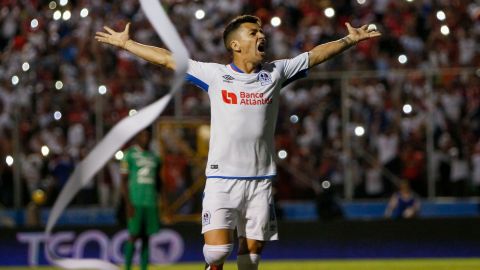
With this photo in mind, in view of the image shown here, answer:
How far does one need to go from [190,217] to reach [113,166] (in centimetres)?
154

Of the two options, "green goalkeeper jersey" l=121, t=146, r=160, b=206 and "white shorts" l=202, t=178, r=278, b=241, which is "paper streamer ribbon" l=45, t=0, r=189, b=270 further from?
"green goalkeeper jersey" l=121, t=146, r=160, b=206

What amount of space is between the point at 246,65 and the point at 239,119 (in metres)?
0.44

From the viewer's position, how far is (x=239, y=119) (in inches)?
328

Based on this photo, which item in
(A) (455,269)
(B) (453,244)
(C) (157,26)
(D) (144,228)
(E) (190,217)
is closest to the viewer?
(C) (157,26)

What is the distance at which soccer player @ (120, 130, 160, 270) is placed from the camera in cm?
1452

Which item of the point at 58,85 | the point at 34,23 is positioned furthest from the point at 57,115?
the point at 34,23

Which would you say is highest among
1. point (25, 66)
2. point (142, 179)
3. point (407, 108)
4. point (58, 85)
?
point (25, 66)

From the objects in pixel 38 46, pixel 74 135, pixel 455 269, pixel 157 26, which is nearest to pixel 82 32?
pixel 38 46

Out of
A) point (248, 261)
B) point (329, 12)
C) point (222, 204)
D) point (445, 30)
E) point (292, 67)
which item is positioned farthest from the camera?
point (329, 12)

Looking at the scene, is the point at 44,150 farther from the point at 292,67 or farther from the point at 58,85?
the point at 292,67

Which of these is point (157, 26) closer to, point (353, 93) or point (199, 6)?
point (353, 93)

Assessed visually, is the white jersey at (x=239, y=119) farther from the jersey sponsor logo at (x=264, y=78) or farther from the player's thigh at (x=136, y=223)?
the player's thigh at (x=136, y=223)

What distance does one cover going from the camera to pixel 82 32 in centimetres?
1959

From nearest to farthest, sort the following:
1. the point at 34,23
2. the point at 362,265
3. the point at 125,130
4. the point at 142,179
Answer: the point at 125,130 < the point at 142,179 < the point at 362,265 < the point at 34,23
